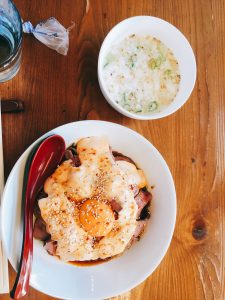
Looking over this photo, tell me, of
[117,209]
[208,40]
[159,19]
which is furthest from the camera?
[208,40]

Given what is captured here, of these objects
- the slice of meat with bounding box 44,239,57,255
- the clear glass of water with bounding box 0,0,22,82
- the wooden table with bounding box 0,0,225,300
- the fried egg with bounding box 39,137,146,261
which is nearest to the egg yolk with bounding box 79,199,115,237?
the fried egg with bounding box 39,137,146,261

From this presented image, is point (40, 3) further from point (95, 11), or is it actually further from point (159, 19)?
point (159, 19)

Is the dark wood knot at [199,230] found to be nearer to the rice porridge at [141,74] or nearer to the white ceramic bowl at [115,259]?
the white ceramic bowl at [115,259]

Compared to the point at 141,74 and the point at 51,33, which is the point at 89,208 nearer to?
the point at 141,74

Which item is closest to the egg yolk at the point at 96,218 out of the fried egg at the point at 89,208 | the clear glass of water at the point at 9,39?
the fried egg at the point at 89,208

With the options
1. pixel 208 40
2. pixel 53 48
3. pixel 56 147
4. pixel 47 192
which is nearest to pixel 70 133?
pixel 56 147

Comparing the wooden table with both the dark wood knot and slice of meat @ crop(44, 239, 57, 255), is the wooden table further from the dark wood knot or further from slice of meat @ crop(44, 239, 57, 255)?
slice of meat @ crop(44, 239, 57, 255)
